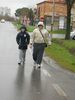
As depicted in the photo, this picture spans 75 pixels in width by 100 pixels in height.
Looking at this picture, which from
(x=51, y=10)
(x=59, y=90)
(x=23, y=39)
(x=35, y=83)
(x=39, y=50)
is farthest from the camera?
(x=51, y=10)

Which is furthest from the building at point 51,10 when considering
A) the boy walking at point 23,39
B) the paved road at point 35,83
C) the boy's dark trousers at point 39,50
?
the paved road at point 35,83

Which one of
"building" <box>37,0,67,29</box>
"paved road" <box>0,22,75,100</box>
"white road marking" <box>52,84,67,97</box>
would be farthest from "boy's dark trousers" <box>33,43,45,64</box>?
"building" <box>37,0,67,29</box>

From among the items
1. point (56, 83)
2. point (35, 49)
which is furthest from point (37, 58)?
point (56, 83)

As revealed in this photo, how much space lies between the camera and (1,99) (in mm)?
9750

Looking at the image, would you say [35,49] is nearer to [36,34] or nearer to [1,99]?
[36,34]

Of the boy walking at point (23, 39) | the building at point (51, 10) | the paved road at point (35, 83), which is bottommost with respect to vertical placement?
the building at point (51, 10)

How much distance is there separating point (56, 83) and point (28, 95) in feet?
8.39

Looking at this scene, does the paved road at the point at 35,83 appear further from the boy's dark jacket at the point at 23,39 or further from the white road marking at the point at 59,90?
the boy's dark jacket at the point at 23,39

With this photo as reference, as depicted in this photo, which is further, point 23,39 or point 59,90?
point 23,39

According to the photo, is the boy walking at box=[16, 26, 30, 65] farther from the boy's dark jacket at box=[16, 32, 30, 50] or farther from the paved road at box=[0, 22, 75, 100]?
the paved road at box=[0, 22, 75, 100]

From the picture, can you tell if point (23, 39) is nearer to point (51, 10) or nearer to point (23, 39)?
point (23, 39)

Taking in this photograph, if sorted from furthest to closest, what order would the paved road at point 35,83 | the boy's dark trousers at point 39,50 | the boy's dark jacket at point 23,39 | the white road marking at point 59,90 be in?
the boy's dark jacket at point 23,39
the boy's dark trousers at point 39,50
the white road marking at point 59,90
the paved road at point 35,83

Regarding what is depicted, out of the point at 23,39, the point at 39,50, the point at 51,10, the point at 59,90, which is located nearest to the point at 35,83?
the point at 59,90

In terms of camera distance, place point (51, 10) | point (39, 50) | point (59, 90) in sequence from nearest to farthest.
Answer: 1. point (59, 90)
2. point (39, 50)
3. point (51, 10)
